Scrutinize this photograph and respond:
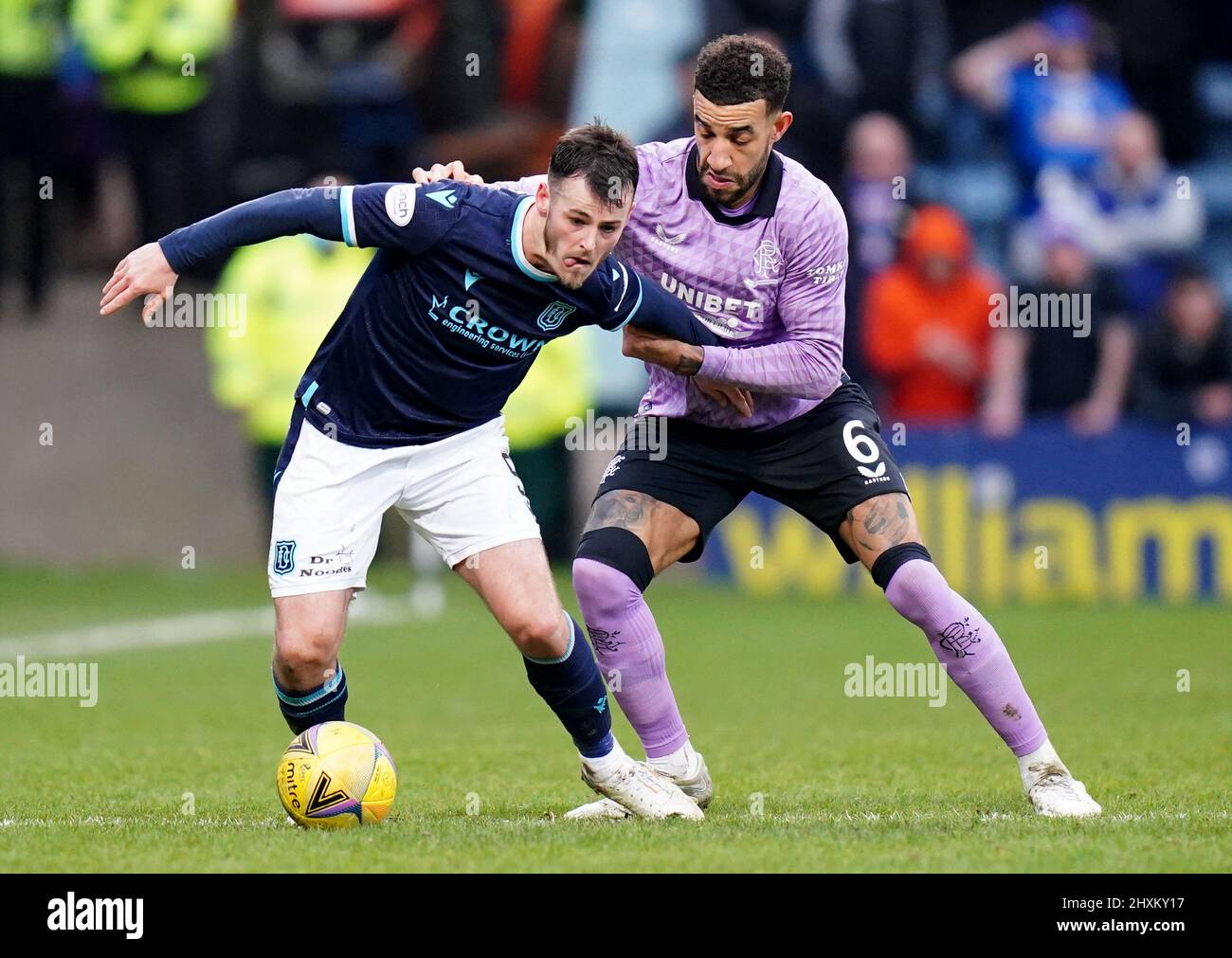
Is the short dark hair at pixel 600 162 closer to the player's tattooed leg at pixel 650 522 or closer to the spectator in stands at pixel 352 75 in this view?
the player's tattooed leg at pixel 650 522

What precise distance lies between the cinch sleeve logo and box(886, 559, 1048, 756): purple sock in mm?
1998

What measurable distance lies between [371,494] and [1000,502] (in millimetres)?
8806

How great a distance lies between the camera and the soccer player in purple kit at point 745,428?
22.2 feet

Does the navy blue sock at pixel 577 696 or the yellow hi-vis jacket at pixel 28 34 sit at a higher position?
the yellow hi-vis jacket at pixel 28 34

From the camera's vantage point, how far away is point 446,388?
21.8 ft

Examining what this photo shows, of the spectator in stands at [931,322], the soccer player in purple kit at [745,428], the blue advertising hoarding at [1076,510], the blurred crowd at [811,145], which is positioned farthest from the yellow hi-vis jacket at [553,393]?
the soccer player in purple kit at [745,428]

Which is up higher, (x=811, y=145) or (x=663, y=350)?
(x=811, y=145)

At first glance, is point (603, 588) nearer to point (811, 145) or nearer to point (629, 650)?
point (629, 650)

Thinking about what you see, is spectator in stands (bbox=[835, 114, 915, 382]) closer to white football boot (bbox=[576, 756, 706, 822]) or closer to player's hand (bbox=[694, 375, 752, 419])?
player's hand (bbox=[694, 375, 752, 419])

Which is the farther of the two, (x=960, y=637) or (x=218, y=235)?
(x=960, y=637)

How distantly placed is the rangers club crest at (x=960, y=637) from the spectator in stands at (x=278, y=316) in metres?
9.29

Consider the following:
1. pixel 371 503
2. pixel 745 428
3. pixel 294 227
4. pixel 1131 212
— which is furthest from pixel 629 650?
pixel 1131 212

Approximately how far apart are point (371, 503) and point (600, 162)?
1346mm
